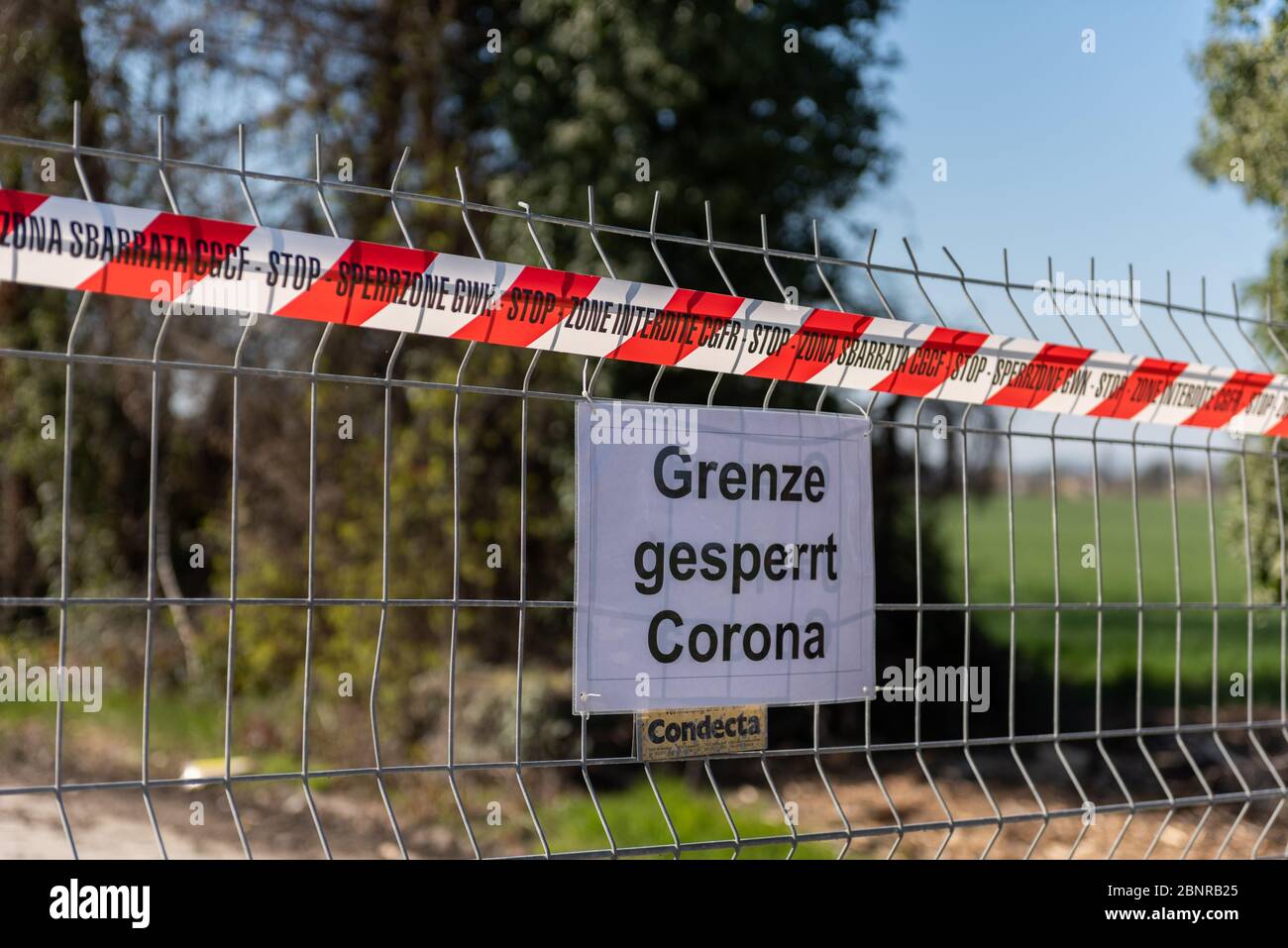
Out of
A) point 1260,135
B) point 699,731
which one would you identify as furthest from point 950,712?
Answer: point 699,731

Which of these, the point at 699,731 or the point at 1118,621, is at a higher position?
the point at 699,731

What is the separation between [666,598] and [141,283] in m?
1.34

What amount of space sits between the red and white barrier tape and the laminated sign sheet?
0.20 metres

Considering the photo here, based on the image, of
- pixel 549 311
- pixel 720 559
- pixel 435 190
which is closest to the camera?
pixel 549 311

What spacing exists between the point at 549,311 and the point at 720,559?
74 cm

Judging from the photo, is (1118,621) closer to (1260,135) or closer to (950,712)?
(950,712)

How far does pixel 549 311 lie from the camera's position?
2711mm

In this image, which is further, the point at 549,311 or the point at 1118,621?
the point at 1118,621

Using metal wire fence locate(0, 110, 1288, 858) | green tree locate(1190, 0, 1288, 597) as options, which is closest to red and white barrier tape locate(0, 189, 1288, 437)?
metal wire fence locate(0, 110, 1288, 858)

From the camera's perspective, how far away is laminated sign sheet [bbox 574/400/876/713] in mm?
2686

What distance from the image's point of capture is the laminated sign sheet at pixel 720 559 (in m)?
Answer: 2.69

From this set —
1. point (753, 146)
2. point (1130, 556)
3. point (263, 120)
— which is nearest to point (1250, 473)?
point (753, 146)

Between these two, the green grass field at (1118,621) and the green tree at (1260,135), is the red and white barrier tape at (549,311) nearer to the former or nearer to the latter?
the green grass field at (1118,621)
